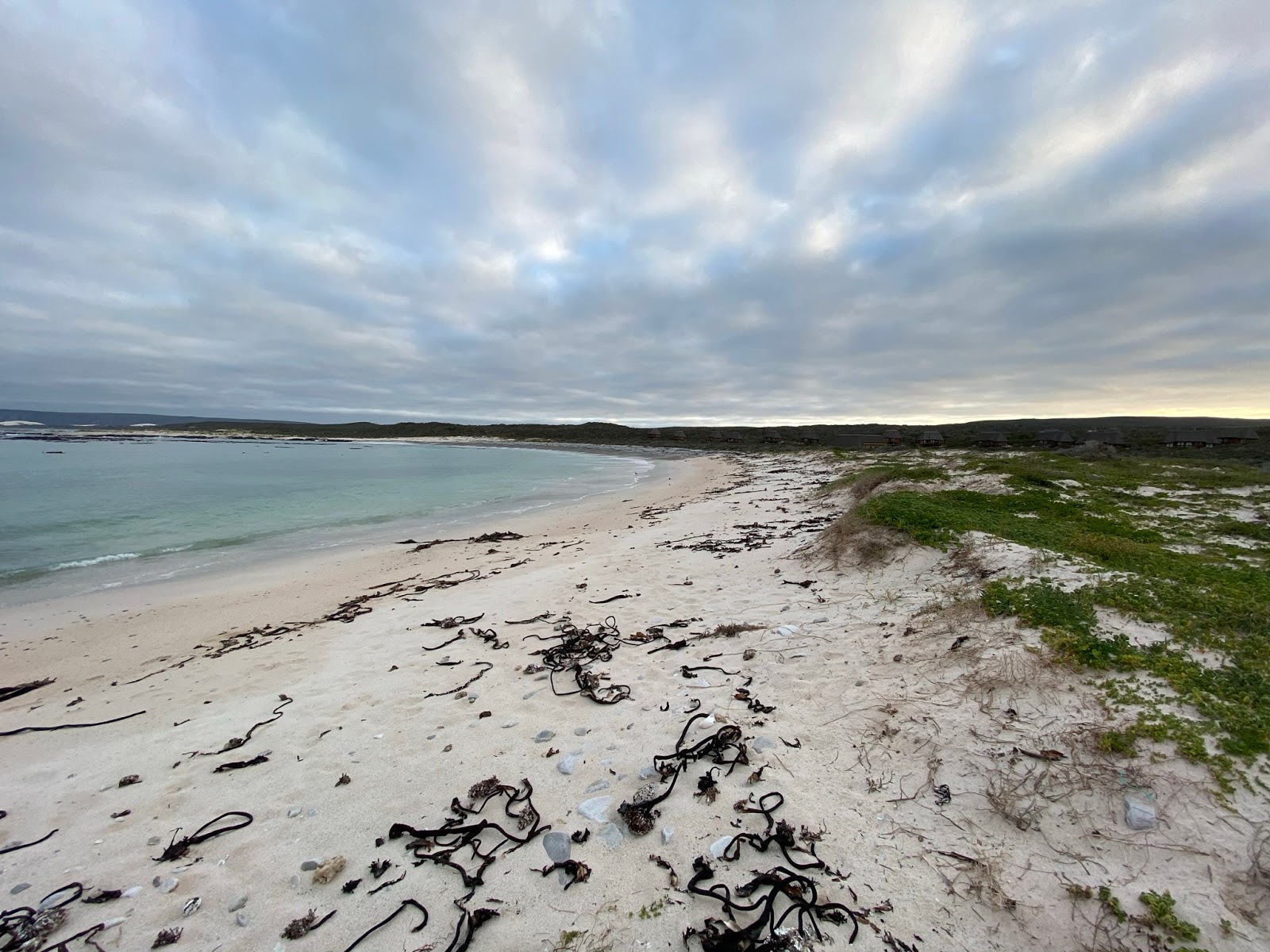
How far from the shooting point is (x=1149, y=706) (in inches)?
138

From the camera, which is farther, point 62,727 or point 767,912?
point 62,727

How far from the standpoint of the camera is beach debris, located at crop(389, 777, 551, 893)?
3.15 m

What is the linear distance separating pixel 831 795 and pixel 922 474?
1364 cm

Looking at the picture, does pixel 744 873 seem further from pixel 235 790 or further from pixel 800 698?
pixel 235 790

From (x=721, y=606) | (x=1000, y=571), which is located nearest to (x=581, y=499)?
(x=721, y=606)

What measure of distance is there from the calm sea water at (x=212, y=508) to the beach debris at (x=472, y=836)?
46.4 feet

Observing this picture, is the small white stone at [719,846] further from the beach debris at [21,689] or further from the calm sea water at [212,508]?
the calm sea water at [212,508]

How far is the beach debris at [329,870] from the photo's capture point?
3.10m

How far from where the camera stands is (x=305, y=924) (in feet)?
9.26

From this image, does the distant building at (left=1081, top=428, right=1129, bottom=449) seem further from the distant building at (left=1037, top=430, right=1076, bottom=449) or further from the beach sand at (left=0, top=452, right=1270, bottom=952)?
the beach sand at (left=0, top=452, right=1270, bottom=952)

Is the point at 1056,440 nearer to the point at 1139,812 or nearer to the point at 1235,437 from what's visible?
the point at 1235,437

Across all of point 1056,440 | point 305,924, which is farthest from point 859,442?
point 305,924

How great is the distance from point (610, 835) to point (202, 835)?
2.94 m

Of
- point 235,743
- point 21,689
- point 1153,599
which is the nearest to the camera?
point 235,743
